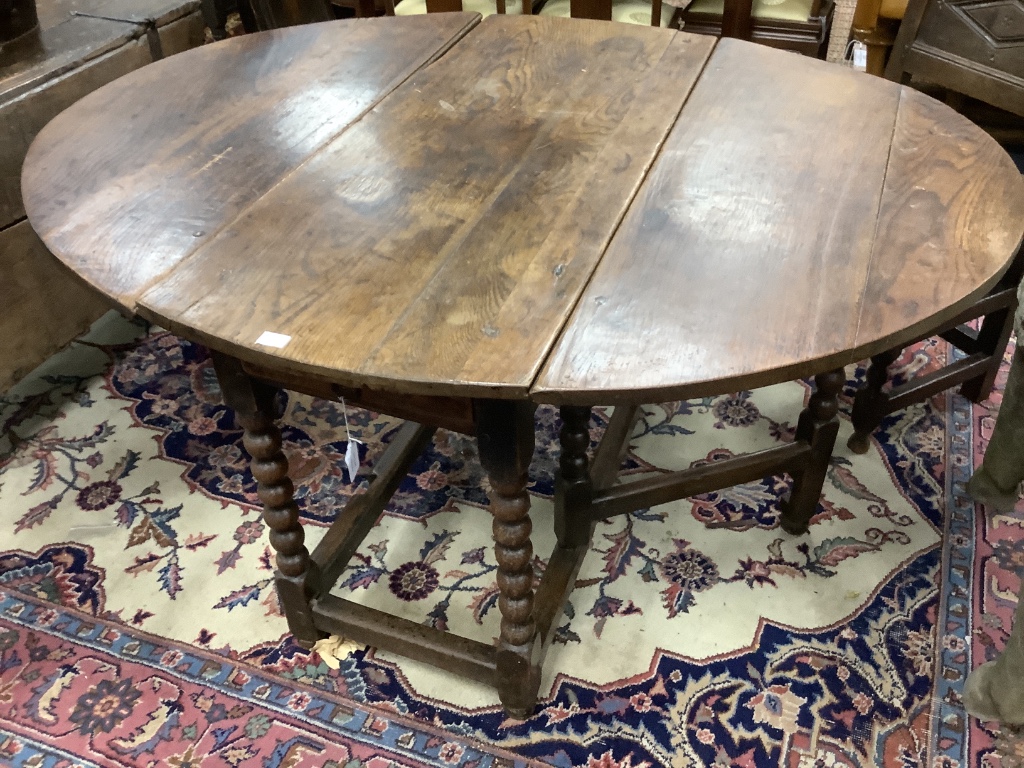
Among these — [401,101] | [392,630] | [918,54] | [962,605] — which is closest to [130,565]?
[392,630]

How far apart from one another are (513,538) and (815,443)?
0.65 meters

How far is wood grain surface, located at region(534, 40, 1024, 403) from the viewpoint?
0.79 m

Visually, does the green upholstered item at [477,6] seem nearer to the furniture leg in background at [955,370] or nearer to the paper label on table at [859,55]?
the furniture leg in background at [955,370]

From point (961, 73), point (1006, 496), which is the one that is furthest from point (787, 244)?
point (961, 73)

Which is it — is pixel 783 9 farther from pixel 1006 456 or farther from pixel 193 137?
pixel 193 137

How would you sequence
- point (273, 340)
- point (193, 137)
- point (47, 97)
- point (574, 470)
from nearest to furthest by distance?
point (273, 340)
point (193, 137)
point (574, 470)
point (47, 97)

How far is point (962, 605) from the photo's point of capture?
55.6 inches

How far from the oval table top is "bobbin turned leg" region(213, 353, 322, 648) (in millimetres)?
200

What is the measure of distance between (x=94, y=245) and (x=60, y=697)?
792mm

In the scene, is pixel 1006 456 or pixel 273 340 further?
pixel 1006 456

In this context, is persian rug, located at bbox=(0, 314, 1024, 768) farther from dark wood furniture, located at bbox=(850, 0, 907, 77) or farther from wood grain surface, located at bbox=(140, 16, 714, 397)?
dark wood furniture, located at bbox=(850, 0, 907, 77)

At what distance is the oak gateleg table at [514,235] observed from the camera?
82cm

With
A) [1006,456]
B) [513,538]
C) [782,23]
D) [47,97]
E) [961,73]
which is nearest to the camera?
[513,538]

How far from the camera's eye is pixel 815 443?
4.69 ft
